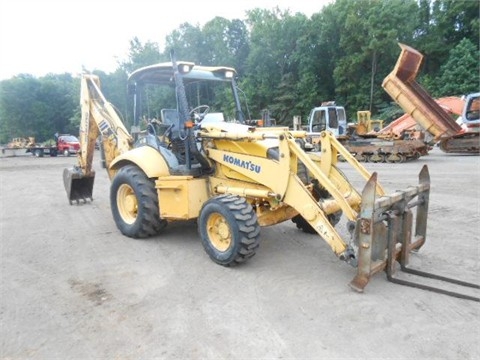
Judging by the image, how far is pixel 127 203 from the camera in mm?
6082

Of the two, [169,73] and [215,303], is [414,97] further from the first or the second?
[215,303]

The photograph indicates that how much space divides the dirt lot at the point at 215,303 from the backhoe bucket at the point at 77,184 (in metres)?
2.24

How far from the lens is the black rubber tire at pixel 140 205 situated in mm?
5551

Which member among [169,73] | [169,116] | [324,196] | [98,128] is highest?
[169,73]

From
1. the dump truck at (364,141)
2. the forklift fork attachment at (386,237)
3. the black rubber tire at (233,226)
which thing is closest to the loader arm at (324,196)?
the forklift fork attachment at (386,237)

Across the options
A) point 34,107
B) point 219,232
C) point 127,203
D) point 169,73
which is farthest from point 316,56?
point 219,232

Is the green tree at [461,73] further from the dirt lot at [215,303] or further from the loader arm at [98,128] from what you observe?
the loader arm at [98,128]

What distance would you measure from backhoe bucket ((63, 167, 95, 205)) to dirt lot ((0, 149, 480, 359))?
2.24m

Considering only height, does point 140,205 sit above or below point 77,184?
above

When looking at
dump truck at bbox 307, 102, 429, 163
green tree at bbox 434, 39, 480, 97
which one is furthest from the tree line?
dump truck at bbox 307, 102, 429, 163

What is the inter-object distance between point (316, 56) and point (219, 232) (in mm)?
40203

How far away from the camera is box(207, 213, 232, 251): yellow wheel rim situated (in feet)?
15.2

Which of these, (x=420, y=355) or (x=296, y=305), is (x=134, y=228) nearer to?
(x=296, y=305)

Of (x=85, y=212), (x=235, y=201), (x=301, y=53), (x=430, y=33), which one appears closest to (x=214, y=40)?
(x=301, y=53)
